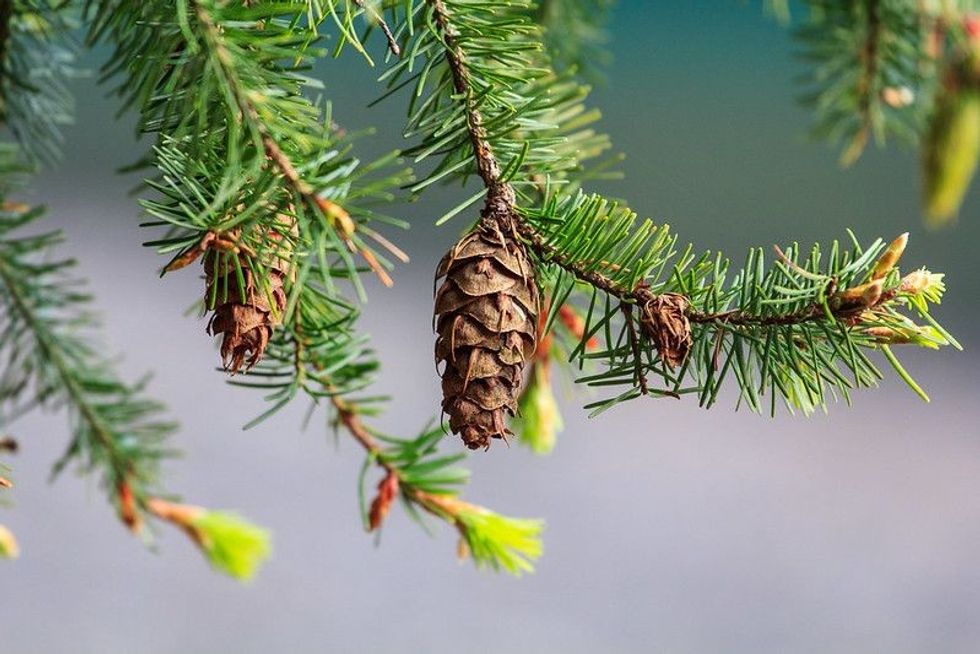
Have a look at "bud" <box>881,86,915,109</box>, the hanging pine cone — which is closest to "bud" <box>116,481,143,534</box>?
the hanging pine cone

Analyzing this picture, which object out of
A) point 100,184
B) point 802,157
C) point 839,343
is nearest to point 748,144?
point 802,157

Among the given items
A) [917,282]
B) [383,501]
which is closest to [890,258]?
[917,282]

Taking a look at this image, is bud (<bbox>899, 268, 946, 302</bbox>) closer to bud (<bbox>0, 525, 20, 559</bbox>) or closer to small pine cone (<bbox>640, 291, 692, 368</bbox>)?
small pine cone (<bbox>640, 291, 692, 368</bbox>)

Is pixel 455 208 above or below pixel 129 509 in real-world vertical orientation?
above

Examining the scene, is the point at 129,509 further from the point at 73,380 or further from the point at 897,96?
the point at 897,96

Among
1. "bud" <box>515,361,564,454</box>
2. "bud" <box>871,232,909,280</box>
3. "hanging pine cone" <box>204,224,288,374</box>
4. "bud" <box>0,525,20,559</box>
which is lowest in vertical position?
"bud" <box>515,361,564,454</box>

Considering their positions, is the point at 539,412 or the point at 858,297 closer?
the point at 858,297
